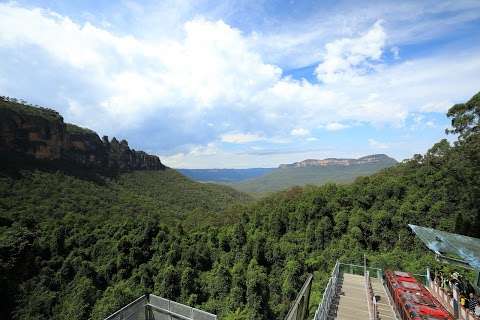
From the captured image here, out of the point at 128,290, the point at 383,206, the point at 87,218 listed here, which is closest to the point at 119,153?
the point at 87,218

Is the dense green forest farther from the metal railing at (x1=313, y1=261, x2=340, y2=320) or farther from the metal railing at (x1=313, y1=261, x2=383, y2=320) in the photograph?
the metal railing at (x1=313, y1=261, x2=340, y2=320)

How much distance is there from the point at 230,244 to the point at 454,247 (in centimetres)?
3768

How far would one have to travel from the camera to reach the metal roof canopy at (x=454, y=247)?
11.3m

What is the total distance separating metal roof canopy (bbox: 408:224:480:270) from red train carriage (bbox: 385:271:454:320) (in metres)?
1.67

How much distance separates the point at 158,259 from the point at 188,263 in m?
4.52

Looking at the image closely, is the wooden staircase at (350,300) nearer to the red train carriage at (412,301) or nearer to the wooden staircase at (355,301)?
the wooden staircase at (355,301)

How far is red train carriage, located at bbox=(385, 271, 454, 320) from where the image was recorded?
975cm

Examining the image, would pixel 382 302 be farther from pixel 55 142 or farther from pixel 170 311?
pixel 55 142

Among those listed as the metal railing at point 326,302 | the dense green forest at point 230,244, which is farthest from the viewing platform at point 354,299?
the dense green forest at point 230,244

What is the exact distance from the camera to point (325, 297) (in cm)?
1088

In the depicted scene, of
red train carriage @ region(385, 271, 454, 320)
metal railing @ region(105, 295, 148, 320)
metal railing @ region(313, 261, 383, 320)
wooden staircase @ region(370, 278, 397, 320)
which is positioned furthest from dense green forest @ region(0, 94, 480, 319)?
metal railing @ region(105, 295, 148, 320)

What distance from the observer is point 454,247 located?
12195 mm

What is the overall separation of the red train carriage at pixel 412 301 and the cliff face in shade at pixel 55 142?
76.5m

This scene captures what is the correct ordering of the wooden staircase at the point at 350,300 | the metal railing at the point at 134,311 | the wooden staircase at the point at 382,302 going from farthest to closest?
the metal railing at the point at 134,311 < the wooden staircase at the point at 382,302 < the wooden staircase at the point at 350,300
